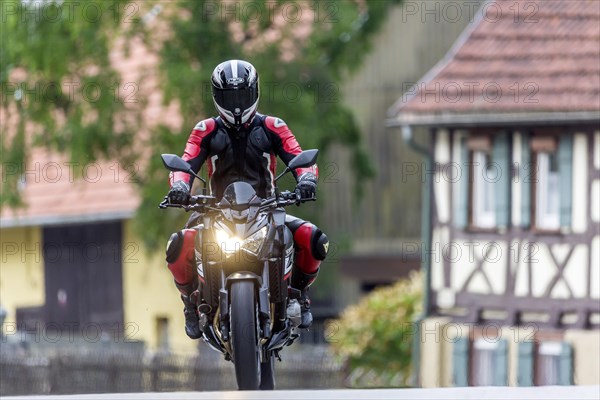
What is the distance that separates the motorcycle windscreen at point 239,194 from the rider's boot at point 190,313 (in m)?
0.87

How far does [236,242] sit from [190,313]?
859mm

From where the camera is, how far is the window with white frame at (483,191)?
86.0 feet

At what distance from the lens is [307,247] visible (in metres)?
12.5

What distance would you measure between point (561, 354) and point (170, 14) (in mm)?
8915

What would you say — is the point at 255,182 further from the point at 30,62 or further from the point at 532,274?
the point at 30,62

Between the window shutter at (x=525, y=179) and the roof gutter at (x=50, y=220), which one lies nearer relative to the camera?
the window shutter at (x=525, y=179)

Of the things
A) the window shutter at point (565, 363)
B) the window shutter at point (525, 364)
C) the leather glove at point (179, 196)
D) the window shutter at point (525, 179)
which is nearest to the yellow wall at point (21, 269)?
the window shutter at point (525, 364)

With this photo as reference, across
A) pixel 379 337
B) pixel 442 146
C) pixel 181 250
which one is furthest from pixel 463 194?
pixel 181 250

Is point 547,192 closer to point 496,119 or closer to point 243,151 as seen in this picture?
point 496,119

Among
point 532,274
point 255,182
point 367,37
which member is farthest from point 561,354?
point 255,182

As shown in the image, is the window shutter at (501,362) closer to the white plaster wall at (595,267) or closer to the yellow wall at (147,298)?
the white plaster wall at (595,267)

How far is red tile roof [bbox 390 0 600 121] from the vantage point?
25.2 metres

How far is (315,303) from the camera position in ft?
129

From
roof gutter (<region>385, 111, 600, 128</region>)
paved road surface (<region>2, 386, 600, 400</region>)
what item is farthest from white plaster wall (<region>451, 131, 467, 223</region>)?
paved road surface (<region>2, 386, 600, 400</region>)
